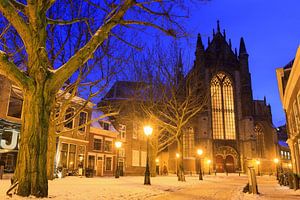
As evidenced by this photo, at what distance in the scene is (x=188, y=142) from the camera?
180ft

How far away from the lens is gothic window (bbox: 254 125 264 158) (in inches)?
2184

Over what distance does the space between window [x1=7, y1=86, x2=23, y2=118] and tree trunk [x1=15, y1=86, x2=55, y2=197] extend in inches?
561

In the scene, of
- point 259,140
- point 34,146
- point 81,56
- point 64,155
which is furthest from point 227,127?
point 34,146

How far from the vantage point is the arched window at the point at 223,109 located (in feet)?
182

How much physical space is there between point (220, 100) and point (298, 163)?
135ft

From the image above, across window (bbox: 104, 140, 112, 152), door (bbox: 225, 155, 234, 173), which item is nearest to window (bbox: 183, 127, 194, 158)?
door (bbox: 225, 155, 234, 173)

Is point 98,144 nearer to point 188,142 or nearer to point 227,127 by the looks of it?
point 188,142

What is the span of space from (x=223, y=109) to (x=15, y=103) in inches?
1772

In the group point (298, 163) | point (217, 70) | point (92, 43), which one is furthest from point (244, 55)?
point (92, 43)

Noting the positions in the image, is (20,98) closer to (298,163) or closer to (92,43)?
(92,43)

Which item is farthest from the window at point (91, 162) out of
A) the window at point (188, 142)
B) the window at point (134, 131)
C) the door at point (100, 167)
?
the window at point (188, 142)

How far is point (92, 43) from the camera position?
7.74 meters

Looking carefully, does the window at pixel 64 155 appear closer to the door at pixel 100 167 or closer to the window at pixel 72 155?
the window at pixel 72 155

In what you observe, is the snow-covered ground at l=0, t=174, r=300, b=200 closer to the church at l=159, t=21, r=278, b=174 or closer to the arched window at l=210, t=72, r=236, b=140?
the church at l=159, t=21, r=278, b=174
